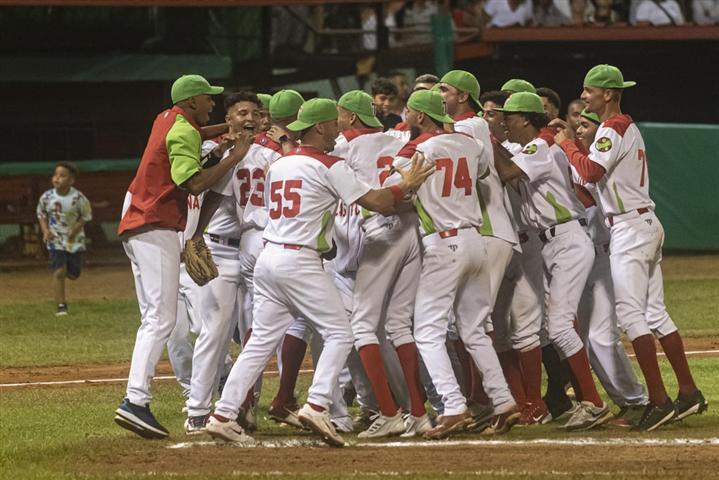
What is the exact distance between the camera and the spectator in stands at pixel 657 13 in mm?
23734

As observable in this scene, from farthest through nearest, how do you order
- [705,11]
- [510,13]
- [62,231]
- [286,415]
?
[705,11], [510,13], [62,231], [286,415]

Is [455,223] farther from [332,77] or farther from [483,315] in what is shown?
[332,77]

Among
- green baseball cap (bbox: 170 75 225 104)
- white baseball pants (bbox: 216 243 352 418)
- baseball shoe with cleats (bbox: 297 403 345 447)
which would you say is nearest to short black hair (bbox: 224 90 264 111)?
A: green baseball cap (bbox: 170 75 225 104)

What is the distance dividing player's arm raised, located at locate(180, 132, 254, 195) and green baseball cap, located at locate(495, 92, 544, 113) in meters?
Answer: 1.60

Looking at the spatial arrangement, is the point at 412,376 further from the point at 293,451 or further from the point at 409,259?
the point at 293,451

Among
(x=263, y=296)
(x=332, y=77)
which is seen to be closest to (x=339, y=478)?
(x=263, y=296)

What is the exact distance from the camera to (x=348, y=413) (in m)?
8.81

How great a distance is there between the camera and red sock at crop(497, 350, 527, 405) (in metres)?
8.77

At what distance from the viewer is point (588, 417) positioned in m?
8.31

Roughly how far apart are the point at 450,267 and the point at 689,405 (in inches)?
64.1

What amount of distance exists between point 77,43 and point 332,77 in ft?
14.2

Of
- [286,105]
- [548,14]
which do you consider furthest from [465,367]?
[548,14]

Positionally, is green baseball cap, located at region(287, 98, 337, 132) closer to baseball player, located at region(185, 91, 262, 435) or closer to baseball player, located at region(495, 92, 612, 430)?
baseball player, located at region(185, 91, 262, 435)

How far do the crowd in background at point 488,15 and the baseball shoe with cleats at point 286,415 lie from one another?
14.6 metres
